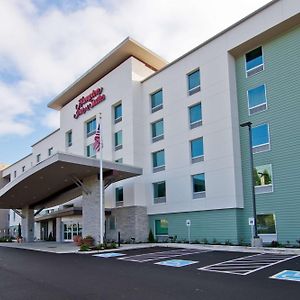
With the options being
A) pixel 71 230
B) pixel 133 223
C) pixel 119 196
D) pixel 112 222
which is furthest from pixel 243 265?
pixel 71 230

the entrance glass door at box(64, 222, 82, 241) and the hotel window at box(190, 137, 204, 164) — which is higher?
the hotel window at box(190, 137, 204, 164)

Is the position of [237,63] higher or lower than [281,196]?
higher

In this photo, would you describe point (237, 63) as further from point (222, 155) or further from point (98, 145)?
point (98, 145)

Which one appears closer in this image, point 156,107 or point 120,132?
point 156,107

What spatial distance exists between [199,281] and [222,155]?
53.1ft

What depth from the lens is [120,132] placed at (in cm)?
3528

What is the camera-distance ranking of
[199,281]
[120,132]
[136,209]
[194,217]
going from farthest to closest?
[120,132]
[136,209]
[194,217]
[199,281]

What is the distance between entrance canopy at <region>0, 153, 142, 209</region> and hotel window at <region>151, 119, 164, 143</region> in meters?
3.73

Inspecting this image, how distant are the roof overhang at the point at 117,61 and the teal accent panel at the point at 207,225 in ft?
46.8

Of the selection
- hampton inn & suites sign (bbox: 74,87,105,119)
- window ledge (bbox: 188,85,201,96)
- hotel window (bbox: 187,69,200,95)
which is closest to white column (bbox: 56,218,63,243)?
hampton inn & suites sign (bbox: 74,87,105,119)

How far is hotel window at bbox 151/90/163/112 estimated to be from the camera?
3272 cm

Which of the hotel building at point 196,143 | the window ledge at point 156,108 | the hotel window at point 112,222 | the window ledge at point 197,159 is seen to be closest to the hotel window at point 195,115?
the hotel building at point 196,143

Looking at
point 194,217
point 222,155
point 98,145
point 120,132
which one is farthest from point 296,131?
point 120,132

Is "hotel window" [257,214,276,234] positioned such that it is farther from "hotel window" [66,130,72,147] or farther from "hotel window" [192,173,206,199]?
"hotel window" [66,130,72,147]
